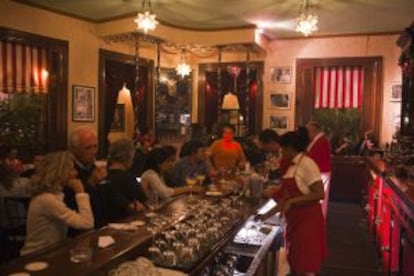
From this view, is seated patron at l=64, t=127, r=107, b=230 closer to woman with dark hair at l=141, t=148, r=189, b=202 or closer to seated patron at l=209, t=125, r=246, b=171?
woman with dark hair at l=141, t=148, r=189, b=202

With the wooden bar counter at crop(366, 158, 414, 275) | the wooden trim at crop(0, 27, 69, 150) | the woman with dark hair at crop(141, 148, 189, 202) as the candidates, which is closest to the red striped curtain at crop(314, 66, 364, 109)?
the wooden bar counter at crop(366, 158, 414, 275)

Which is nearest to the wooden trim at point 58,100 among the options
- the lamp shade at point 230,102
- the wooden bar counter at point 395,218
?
the lamp shade at point 230,102

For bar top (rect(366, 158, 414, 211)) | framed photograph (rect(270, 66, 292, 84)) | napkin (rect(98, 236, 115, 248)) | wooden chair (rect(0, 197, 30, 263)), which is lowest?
wooden chair (rect(0, 197, 30, 263))

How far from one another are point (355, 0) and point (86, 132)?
453cm

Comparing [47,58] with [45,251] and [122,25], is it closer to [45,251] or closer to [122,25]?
[122,25]

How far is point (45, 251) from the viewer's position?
2059mm

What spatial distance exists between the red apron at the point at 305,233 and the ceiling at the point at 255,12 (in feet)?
12.6

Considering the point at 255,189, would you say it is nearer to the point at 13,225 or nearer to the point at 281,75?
the point at 13,225

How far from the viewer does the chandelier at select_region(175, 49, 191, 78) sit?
30.0ft

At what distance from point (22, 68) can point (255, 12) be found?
3.76 metres

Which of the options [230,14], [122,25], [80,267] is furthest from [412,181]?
[122,25]

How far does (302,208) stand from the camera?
3.49 metres

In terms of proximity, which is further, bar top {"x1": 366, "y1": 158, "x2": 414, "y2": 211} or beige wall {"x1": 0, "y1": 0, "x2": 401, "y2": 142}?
beige wall {"x1": 0, "y1": 0, "x2": 401, "y2": 142}

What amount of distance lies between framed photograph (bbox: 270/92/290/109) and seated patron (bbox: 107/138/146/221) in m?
6.37
